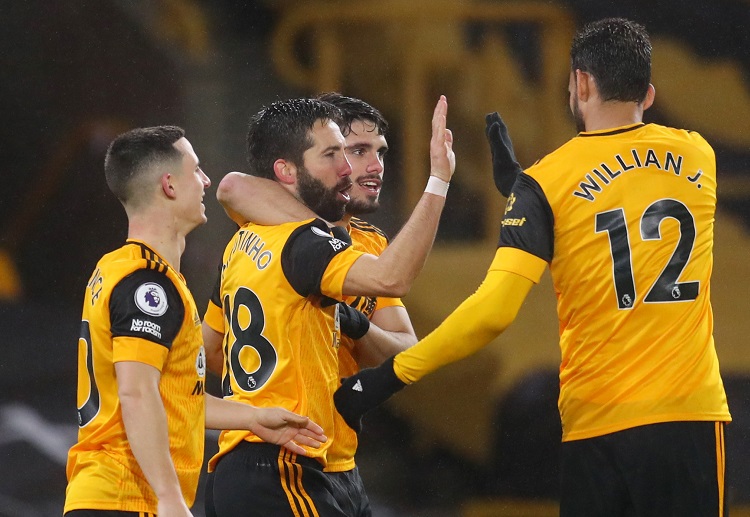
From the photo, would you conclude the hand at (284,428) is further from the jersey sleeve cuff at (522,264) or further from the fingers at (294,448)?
the jersey sleeve cuff at (522,264)

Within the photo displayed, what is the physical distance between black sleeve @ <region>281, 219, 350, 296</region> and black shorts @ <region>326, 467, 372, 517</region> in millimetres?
602

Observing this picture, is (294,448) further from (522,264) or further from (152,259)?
(522,264)

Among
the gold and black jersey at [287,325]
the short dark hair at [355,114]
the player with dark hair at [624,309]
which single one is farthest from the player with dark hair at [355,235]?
the player with dark hair at [624,309]

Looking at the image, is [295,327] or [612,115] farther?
[295,327]

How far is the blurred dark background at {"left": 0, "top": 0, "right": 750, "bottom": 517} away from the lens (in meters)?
5.57

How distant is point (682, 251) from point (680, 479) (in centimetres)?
63

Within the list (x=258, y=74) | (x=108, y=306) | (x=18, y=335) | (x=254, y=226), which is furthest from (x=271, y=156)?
(x=18, y=335)

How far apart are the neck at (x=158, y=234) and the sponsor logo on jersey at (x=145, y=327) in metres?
0.28

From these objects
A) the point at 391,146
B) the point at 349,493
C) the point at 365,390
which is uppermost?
the point at 391,146

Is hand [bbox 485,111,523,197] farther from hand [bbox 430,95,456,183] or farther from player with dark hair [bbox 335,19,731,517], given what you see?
player with dark hair [bbox 335,19,731,517]

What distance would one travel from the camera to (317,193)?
11.2 ft

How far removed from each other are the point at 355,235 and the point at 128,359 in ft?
5.08

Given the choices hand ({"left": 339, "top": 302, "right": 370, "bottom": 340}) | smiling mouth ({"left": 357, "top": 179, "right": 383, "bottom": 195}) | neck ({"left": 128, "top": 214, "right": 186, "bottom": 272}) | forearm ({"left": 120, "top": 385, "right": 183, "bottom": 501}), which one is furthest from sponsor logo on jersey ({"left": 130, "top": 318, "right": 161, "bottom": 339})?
smiling mouth ({"left": 357, "top": 179, "right": 383, "bottom": 195})

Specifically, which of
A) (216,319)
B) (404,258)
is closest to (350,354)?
(216,319)
